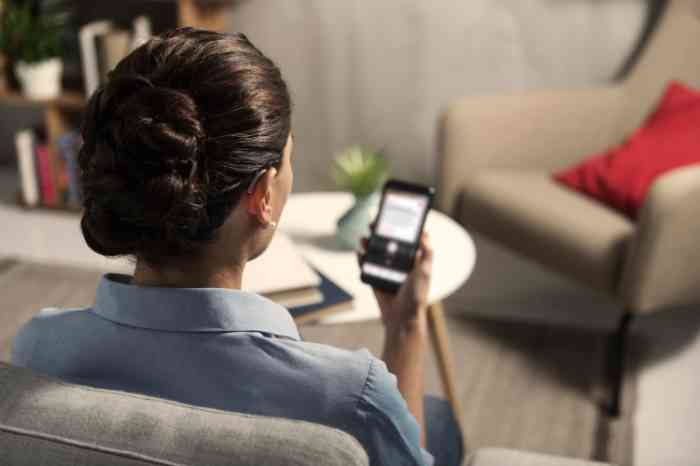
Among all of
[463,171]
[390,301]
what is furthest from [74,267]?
[390,301]

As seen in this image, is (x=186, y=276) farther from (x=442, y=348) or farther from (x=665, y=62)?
(x=665, y=62)

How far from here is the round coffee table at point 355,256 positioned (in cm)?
157

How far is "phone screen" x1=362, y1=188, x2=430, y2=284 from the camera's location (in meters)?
1.42

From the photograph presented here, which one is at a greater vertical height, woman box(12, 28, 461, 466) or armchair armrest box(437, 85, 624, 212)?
woman box(12, 28, 461, 466)

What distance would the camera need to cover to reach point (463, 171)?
7.73ft

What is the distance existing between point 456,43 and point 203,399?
2.36 meters

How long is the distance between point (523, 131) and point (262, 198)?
5.42ft

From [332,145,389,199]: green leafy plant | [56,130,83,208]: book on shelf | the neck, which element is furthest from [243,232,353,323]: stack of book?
[56,130,83,208]: book on shelf

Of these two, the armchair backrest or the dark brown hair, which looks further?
the armchair backrest

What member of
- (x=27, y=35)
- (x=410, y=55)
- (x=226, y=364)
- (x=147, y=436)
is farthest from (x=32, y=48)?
(x=147, y=436)

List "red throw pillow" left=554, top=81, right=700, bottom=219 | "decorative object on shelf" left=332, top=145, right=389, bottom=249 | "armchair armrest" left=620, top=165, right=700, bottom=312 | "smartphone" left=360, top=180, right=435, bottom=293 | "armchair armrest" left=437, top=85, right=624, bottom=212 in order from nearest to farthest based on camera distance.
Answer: "smartphone" left=360, top=180, right=435, bottom=293 → "decorative object on shelf" left=332, top=145, right=389, bottom=249 → "armchair armrest" left=620, top=165, right=700, bottom=312 → "red throw pillow" left=554, top=81, right=700, bottom=219 → "armchair armrest" left=437, top=85, right=624, bottom=212

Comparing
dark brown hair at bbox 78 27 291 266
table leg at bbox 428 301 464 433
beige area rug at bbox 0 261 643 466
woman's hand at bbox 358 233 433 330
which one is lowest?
beige area rug at bbox 0 261 643 466

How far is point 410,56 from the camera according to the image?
→ 2982mm

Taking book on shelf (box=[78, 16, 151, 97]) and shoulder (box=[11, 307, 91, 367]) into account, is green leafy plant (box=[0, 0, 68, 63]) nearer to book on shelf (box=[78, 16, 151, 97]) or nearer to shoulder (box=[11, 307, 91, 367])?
book on shelf (box=[78, 16, 151, 97])
